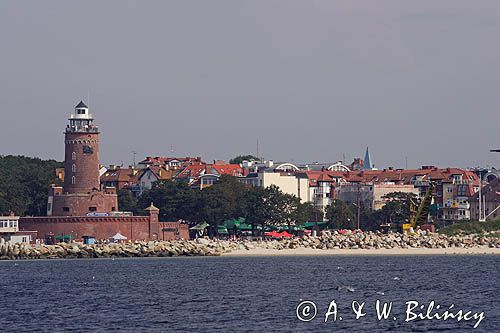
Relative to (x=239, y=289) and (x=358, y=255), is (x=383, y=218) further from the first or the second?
(x=239, y=289)

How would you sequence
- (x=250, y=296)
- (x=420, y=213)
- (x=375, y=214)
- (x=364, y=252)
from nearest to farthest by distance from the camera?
(x=250, y=296) < (x=364, y=252) < (x=420, y=213) < (x=375, y=214)

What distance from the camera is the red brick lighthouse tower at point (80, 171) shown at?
110500 mm

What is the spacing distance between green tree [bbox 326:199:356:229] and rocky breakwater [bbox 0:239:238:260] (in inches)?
1135

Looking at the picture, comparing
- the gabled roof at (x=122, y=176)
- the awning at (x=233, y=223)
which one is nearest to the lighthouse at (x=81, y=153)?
the awning at (x=233, y=223)

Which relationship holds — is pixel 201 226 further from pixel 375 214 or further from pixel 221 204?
pixel 375 214

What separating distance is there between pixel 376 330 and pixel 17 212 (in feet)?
281

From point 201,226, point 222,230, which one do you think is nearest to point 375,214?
point 222,230

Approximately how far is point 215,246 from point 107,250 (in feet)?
29.6

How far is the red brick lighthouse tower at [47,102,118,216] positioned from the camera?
363ft

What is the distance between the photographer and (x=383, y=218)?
443 feet

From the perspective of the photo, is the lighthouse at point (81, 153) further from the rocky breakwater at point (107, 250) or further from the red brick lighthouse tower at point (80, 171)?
the rocky breakwater at point (107, 250)

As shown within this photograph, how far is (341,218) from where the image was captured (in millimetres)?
134750

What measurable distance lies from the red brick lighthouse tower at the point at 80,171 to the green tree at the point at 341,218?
2984cm

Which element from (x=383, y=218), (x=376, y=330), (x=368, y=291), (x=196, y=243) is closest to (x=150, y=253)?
(x=196, y=243)
